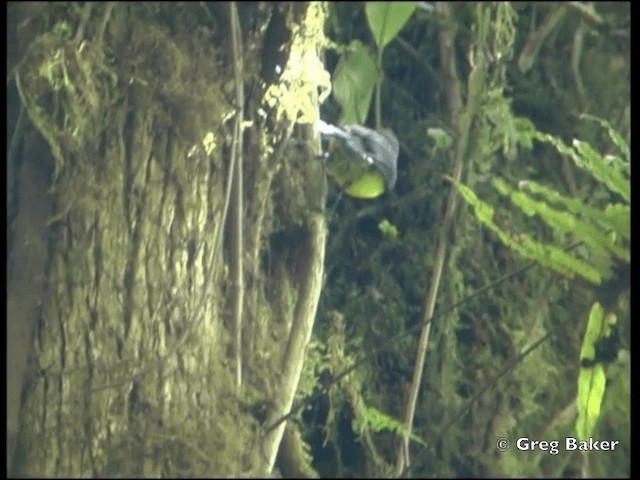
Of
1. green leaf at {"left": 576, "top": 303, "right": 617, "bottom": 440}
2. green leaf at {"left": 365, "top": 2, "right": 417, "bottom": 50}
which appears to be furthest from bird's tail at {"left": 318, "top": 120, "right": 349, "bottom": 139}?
green leaf at {"left": 576, "top": 303, "right": 617, "bottom": 440}

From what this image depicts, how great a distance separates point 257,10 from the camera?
0.96 m

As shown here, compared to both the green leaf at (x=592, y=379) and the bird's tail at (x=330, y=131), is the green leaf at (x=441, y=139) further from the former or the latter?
the green leaf at (x=592, y=379)

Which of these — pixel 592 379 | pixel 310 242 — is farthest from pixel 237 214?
pixel 592 379

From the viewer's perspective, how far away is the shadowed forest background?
37.8 inches

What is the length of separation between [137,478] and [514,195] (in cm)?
52

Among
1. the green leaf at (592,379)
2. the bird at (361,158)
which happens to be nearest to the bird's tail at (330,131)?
the bird at (361,158)

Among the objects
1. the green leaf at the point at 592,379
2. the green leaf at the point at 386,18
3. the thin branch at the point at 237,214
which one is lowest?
the green leaf at the point at 592,379

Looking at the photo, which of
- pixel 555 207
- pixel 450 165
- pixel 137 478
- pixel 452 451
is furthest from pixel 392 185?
pixel 137 478

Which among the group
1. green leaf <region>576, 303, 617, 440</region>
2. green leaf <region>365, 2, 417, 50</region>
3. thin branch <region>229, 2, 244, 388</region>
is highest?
green leaf <region>365, 2, 417, 50</region>

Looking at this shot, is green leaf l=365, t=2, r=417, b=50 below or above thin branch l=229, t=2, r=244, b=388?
above

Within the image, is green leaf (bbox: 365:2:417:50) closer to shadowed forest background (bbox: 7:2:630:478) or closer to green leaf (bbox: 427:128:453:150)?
shadowed forest background (bbox: 7:2:630:478)

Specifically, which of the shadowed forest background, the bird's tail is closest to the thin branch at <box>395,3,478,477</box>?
the shadowed forest background

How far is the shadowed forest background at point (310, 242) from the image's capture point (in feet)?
3.15

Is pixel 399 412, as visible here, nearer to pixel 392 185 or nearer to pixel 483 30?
pixel 392 185
